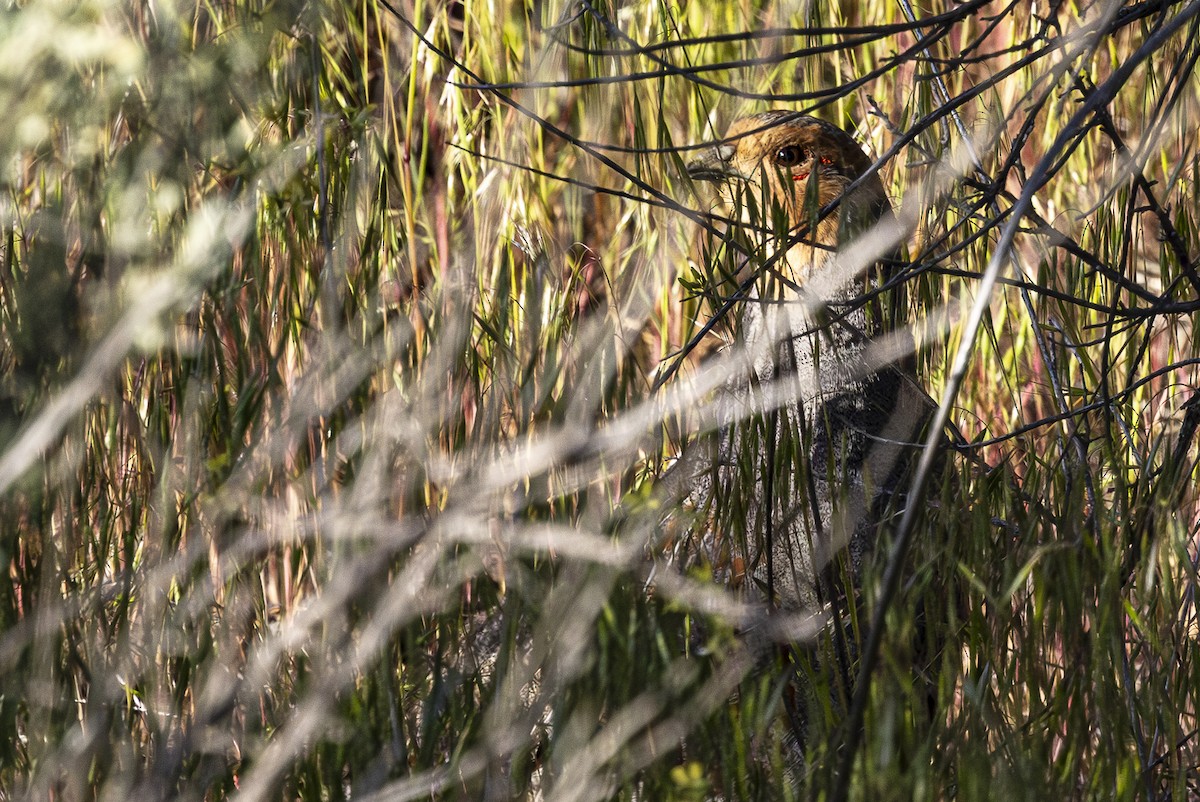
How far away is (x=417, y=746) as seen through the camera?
4.90 feet

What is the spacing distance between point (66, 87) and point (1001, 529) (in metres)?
1.41

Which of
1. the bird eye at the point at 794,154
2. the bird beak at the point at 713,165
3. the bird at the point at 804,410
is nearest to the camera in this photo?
the bird at the point at 804,410

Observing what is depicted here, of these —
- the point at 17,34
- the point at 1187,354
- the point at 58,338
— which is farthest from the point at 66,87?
the point at 1187,354

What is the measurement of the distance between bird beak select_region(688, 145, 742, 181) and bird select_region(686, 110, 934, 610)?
11mm

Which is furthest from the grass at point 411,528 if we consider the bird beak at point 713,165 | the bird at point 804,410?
the bird beak at point 713,165

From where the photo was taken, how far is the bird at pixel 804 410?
164 cm

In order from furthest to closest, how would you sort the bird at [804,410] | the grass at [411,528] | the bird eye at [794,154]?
the bird eye at [794,154] → the bird at [804,410] → the grass at [411,528]

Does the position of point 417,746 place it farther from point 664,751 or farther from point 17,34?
point 17,34

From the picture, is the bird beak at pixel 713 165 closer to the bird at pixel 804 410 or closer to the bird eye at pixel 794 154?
the bird at pixel 804 410

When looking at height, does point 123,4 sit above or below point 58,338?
above

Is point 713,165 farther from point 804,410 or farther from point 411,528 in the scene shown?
point 411,528

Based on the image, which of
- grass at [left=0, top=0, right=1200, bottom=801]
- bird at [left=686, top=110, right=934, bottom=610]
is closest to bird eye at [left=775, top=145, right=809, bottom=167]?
bird at [left=686, top=110, right=934, bottom=610]

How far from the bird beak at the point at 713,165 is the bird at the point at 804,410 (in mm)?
11

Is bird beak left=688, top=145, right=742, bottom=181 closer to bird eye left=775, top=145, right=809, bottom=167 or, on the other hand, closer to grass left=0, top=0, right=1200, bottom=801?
bird eye left=775, top=145, right=809, bottom=167
